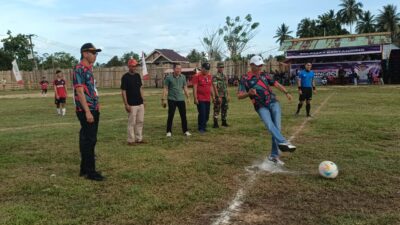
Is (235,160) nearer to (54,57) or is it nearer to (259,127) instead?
(259,127)

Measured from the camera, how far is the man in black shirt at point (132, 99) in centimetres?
912

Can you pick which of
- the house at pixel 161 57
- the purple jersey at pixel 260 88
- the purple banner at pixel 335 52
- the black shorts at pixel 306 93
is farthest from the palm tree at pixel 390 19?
the purple jersey at pixel 260 88

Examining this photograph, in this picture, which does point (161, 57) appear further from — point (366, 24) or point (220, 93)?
point (220, 93)

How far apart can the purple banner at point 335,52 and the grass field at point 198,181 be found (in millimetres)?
29639

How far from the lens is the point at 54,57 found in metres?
86.1

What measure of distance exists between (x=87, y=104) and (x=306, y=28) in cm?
8187

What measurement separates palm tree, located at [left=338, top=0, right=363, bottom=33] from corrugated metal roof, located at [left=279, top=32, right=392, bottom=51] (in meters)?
47.8

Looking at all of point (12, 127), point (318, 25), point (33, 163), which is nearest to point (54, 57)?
point (318, 25)

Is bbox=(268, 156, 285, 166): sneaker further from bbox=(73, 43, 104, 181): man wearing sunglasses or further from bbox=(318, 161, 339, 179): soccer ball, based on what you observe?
bbox=(73, 43, 104, 181): man wearing sunglasses

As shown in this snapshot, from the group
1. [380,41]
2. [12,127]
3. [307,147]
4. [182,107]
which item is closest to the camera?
[307,147]

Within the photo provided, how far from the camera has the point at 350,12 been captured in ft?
284

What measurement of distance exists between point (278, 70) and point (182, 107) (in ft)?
114

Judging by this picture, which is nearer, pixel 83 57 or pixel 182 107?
pixel 83 57

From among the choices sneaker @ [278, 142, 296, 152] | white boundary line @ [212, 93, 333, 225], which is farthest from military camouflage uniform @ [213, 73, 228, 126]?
sneaker @ [278, 142, 296, 152]
